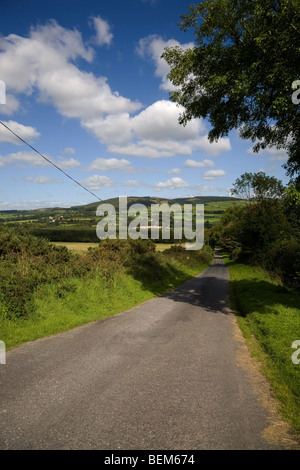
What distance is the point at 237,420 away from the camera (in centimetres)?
433

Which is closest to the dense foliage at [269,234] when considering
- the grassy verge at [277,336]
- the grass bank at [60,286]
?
the grassy verge at [277,336]

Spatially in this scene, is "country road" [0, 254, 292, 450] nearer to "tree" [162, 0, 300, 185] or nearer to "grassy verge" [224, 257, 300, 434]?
"grassy verge" [224, 257, 300, 434]

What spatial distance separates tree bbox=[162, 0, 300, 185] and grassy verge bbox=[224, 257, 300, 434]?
6.23 meters

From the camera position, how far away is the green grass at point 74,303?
8.15 meters

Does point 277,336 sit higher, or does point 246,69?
point 246,69

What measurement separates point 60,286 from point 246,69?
509 inches

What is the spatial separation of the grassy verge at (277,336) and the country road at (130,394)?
54 cm

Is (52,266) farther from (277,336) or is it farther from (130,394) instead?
(277,336)

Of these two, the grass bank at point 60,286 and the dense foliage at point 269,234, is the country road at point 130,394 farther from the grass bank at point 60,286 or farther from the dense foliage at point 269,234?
the dense foliage at point 269,234

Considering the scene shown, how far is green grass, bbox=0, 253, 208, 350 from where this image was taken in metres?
8.15

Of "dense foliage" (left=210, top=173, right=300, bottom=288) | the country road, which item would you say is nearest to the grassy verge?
the country road

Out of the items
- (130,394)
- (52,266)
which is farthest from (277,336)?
(52,266)

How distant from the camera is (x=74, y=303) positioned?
1095 centimetres

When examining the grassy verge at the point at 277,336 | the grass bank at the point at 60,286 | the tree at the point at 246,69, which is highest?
the tree at the point at 246,69
